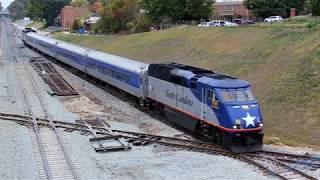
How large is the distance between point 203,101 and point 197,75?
5.44ft

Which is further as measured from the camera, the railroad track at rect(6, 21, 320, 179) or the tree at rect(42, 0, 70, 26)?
the tree at rect(42, 0, 70, 26)

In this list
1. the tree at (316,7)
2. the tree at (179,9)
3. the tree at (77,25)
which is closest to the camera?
the tree at (316,7)

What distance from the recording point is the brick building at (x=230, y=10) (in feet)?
343

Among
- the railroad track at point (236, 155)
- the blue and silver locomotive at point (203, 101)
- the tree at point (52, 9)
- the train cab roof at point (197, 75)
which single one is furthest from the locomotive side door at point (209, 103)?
the tree at point (52, 9)

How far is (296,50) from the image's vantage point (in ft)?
113

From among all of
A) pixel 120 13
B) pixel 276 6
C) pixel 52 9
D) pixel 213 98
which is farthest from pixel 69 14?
pixel 213 98

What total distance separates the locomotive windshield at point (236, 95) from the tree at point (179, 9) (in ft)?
199

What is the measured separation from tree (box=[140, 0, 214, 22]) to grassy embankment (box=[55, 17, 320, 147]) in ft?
57.5

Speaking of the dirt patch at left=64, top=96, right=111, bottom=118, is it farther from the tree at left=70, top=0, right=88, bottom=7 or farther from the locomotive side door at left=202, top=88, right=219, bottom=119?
the tree at left=70, top=0, right=88, bottom=7

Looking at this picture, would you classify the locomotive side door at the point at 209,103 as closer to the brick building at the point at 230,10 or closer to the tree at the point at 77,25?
the brick building at the point at 230,10

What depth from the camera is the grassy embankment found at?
2500 cm

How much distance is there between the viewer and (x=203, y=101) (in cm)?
2197

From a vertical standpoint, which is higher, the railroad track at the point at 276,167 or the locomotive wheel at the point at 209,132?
the locomotive wheel at the point at 209,132

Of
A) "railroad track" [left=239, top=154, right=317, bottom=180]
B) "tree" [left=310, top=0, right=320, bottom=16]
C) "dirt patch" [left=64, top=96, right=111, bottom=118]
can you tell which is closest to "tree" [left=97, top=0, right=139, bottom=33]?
"tree" [left=310, top=0, right=320, bottom=16]
